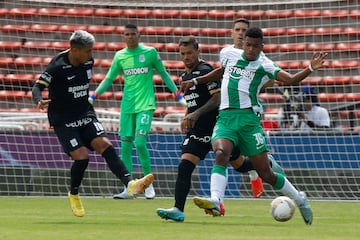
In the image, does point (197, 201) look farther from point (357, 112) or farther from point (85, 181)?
point (357, 112)

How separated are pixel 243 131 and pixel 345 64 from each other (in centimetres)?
770

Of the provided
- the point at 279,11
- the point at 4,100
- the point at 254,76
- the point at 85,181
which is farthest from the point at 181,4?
the point at 254,76

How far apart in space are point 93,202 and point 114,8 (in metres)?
6.33

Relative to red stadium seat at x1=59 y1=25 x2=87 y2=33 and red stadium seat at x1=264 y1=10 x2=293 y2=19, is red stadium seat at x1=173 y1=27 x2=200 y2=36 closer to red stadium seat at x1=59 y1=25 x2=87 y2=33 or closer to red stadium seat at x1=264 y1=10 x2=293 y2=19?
red stadium seat at x1=264 y1=10 x2=293 y2=19

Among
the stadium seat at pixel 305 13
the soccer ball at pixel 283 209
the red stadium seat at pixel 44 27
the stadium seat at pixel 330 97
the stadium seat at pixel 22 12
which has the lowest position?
the stadium seat at pixel 330 97

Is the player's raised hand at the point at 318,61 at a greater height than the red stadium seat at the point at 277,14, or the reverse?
the player's raised hand at the point at 318,61

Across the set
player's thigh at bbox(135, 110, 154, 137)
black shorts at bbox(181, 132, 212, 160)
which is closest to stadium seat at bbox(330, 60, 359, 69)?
player's thigh at bbox(135, 110, 154, 137)

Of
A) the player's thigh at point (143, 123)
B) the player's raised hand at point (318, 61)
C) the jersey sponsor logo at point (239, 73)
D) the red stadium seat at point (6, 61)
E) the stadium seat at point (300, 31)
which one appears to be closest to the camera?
the player's raised hand at point (318, 61)

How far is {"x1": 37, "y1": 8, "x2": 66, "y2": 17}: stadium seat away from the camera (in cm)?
1831

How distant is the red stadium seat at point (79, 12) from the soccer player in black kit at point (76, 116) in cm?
826

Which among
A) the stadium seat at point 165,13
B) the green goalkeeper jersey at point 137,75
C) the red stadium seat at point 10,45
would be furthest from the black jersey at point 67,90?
the red stadium seat at point 10,45

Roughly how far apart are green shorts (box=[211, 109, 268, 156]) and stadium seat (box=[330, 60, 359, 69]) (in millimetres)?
7235

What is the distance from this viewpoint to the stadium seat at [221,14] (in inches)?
699

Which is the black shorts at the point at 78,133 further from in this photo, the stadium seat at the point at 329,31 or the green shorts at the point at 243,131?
the stadium seat at the point at 329,31
